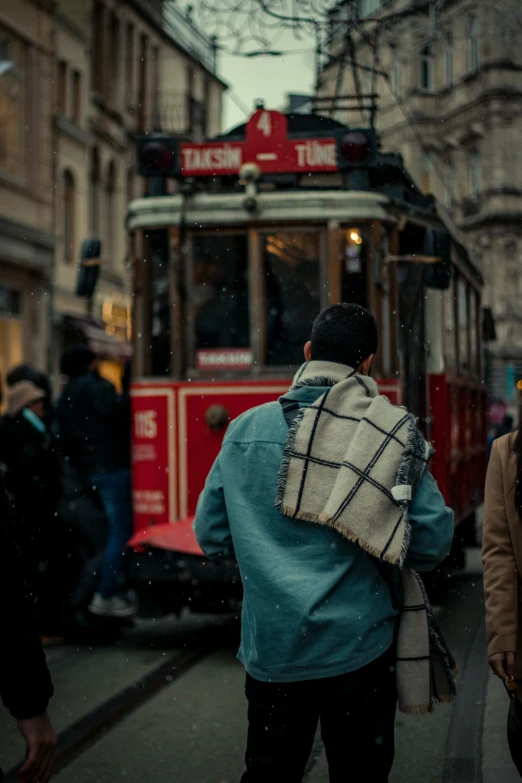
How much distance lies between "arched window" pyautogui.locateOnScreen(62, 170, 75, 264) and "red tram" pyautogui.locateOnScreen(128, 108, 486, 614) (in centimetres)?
1891

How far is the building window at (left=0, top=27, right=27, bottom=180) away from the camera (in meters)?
22.7

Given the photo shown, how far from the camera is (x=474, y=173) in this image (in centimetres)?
2827

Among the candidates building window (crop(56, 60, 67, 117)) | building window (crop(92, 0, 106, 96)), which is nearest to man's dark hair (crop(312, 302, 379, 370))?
building window (crop(56, 60, 67, 117))

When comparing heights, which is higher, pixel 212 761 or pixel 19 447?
pixel 19 447

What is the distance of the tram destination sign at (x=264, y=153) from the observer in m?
8.07

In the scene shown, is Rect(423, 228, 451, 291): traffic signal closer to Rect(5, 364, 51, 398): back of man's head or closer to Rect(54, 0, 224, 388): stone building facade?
Rect(5, 364, 51, 398): back of man's head

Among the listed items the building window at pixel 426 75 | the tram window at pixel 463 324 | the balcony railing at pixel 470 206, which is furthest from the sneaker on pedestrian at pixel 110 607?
the balcony railing at pixel 470 206

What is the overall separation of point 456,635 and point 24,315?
16.8 meters

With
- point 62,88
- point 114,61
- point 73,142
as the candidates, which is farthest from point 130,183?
point 62,88

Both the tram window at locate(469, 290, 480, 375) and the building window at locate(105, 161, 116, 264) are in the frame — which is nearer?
the tram window at locate(469, 290, 480, 375)

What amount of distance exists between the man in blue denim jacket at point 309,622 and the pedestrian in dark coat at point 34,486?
5.06 m

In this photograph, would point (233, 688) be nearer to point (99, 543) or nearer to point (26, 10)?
point (99, 543)

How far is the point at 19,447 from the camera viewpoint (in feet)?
26.8

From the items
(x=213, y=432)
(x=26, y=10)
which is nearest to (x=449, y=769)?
(x=213, y=432)
